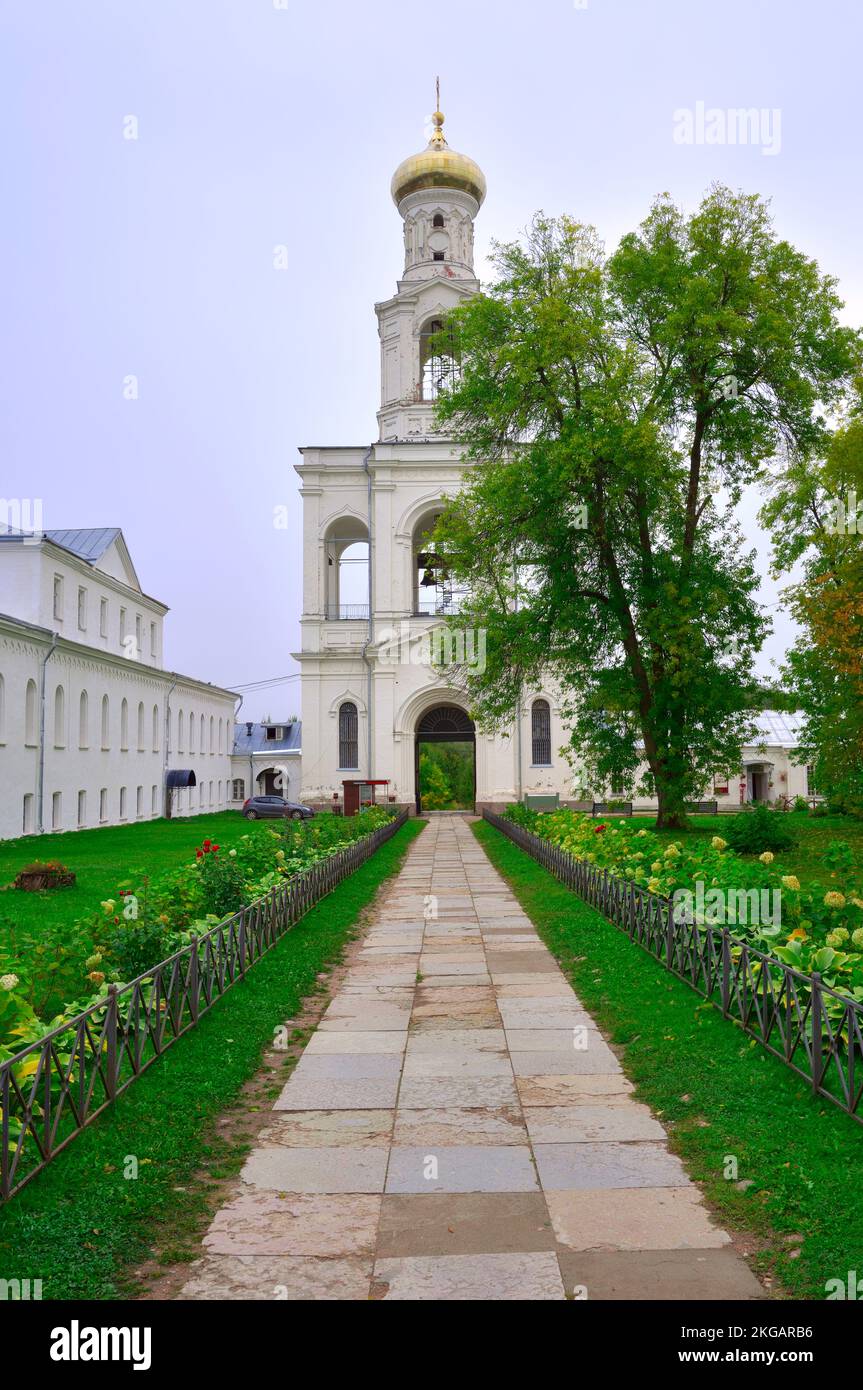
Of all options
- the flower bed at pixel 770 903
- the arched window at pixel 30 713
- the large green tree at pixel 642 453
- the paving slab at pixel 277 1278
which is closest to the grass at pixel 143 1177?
the paving slab at pixel 277 1278

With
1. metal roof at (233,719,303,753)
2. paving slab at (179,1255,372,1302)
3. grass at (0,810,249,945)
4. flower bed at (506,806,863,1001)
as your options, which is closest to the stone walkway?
paving slab at (179,1255,372,1302)

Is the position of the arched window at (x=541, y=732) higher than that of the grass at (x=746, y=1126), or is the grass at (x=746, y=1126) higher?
the arched window at (x=541, y=732)

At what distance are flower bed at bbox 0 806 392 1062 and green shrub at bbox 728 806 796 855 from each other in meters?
8.08

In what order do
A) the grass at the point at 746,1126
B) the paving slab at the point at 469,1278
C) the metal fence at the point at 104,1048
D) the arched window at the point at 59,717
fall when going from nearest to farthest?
the paving slab at the point at 469,1278 → the grass at the point at 746,1126 → the metal fence at the point at 104,1048 → the arched window at the point at 59,717

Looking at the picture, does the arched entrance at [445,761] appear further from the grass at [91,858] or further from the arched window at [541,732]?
the grass at [91,858]

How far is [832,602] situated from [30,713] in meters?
20.7

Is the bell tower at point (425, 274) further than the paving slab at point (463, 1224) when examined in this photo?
Yes

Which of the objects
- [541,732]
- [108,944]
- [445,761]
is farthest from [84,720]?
[445,761]

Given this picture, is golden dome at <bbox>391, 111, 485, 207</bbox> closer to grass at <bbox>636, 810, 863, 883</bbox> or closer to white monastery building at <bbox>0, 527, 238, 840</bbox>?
white monastery building at <bbox>0, 527, 238, 840</bbox>

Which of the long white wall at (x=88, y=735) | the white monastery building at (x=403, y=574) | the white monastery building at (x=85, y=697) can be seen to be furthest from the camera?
the white monastery building at (x=403, y=574)

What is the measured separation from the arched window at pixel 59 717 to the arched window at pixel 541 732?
17.0 metres

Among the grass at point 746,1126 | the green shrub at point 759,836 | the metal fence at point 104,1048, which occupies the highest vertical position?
the green shrub at point 759,836

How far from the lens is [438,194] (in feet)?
132

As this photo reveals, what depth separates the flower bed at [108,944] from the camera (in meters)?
6.26
